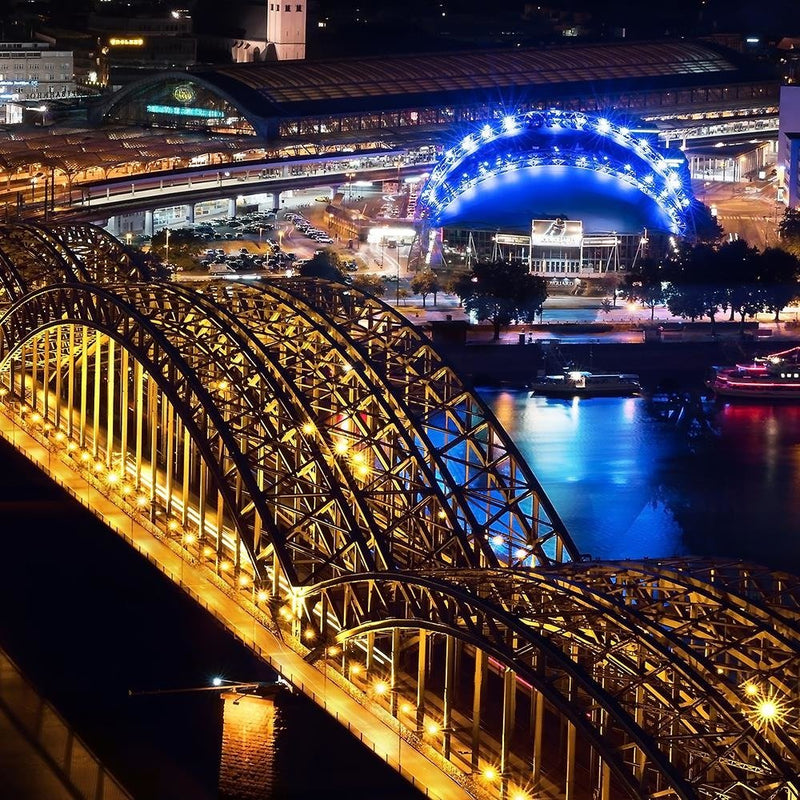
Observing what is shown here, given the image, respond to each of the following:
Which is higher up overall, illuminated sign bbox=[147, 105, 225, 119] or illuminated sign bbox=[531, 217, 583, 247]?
illuminated sign bbox=[147, 105, 225, 119]

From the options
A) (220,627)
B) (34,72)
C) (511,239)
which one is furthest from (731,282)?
(34,72)

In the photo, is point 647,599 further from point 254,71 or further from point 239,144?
point 254,71

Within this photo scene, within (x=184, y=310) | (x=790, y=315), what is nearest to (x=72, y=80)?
(x=790, y=315)

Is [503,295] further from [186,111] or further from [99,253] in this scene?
[186,111]

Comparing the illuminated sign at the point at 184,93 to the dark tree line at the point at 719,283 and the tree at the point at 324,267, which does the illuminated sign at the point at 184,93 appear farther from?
the dark tree line at the point at 719,283

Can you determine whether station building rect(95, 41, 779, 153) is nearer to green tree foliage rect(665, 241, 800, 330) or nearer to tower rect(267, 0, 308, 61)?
tower rect(267, 0, 308, 61)

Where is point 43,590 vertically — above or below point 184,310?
below

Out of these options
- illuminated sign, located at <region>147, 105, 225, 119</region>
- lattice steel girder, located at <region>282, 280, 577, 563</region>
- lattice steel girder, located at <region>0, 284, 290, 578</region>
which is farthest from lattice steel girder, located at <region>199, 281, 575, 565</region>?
illuminated sign, located at <region>147, 105, 225, 119</region>
